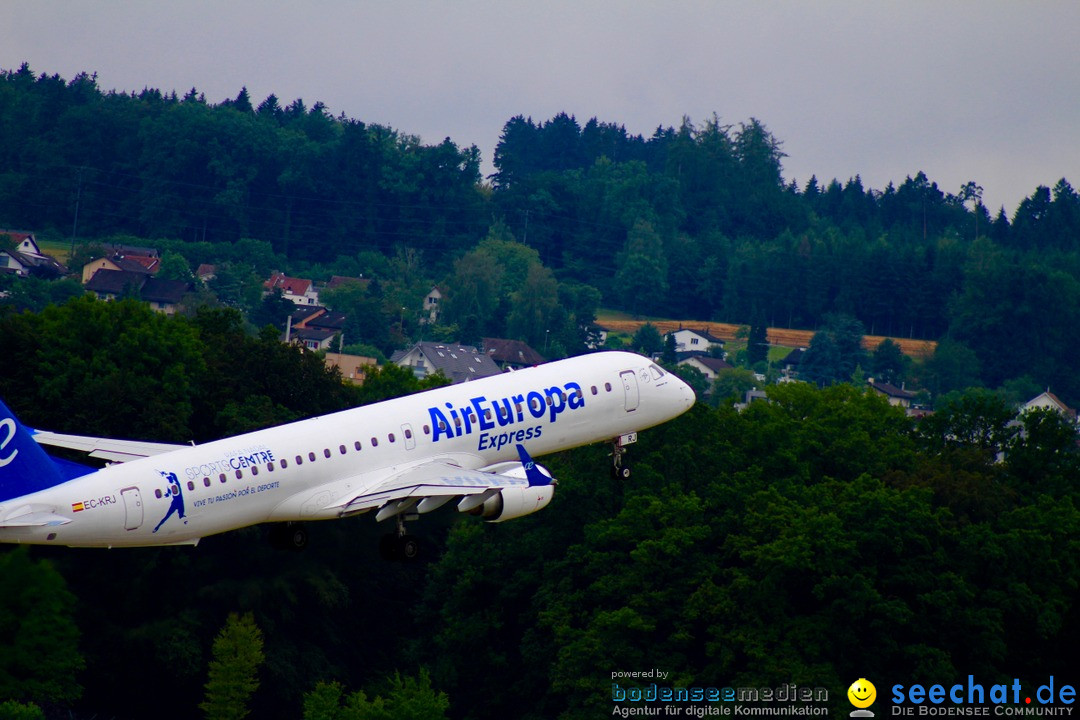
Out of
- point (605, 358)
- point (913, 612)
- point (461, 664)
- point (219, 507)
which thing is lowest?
point (461, 664)

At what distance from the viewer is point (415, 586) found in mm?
97062

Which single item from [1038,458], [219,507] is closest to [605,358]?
[219,507]

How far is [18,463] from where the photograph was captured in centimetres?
4884

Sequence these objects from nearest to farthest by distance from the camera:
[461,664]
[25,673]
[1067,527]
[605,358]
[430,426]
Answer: [430,426]
[605,358]
[25,673]
[1067,527]
[461,664]

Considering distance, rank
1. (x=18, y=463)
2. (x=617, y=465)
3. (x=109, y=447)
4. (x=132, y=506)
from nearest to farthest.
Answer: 1. (x=18, y=463)
2. (x=132, y=506)
3. (x=109, y=447)
4. (x=617, y=465)

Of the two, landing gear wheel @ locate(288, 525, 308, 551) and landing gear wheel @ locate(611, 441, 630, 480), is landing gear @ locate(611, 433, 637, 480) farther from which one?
landing gear wheel @ locate(288, 525, 308, 551)

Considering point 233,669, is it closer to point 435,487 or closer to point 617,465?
point 617,465

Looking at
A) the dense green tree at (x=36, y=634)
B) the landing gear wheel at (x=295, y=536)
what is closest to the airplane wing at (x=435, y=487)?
the landing gear wheel at (x=295, y=536)

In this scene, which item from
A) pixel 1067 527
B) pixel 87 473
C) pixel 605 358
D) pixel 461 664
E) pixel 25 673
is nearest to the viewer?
pixel 87 473

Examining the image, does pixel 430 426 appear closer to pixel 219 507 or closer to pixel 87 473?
pixel 219 507

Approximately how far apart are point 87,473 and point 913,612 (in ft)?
143

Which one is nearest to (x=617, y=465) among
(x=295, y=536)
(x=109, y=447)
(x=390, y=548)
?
(x=390, y=548)

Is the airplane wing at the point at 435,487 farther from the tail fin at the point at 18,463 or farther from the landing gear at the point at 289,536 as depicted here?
the tail fin at the point at 18,463

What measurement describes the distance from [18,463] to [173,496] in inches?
180
